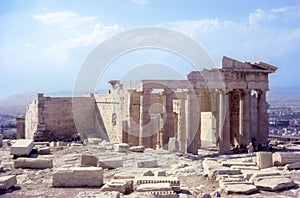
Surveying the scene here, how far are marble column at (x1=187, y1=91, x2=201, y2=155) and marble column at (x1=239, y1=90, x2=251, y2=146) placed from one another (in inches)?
123

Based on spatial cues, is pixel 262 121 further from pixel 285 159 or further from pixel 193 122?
pixel 285 159

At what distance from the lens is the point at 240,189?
10359 millimetres

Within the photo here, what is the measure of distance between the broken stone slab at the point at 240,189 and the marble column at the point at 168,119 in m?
10.7

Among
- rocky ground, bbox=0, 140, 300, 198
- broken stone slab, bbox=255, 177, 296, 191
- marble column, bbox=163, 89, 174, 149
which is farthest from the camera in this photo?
marble column, bbox=163, 89, 174, 149

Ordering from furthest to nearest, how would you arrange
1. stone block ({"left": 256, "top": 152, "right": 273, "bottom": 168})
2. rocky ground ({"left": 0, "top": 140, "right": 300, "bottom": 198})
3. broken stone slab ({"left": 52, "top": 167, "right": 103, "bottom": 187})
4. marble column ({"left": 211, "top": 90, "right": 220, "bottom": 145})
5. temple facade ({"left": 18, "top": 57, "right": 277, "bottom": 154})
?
marble column ({"left": 211, "top": 90, "right": 220, "bottom": 145}), temple facade ({"left": 18, "top": 57, "right": 277, "bottom": 154}), stone block ({"left": 256, "top": 152, "right": 273, "bottom": 168}), broken stone slab ({"left": 52, "top": 167, "right": 103, "bottom": 187}), rocky ground ({"left": 0, "top": 140, "right": 300, "bottom": 198})

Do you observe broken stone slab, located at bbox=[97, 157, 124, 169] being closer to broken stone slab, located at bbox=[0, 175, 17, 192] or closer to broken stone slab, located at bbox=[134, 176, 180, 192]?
broken stone slab, located at bbox=[134, 176, 180, 192]

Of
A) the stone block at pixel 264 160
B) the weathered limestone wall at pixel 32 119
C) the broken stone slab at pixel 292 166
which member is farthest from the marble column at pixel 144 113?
the broken stone slab at pixel 292 166

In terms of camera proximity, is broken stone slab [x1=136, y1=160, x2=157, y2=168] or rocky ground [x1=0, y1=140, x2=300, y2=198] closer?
rocky ground [x1=0, y1=140, x2=300, y2=198]

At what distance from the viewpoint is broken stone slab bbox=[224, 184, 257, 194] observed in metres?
10.3

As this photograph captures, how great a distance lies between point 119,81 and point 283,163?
14929 mm

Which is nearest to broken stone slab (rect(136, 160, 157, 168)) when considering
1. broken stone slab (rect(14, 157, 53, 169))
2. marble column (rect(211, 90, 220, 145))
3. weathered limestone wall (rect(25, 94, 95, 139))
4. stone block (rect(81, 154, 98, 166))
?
stone block (rect(81, 154, 98, 166))

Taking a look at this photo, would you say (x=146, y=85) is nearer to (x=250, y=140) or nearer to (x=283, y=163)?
(x=250, y=140)

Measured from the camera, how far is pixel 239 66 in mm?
21656

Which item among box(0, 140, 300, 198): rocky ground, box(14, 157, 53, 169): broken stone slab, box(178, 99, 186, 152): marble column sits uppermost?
box(178, 99, 186, 152): marble column
